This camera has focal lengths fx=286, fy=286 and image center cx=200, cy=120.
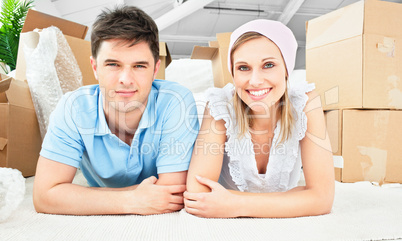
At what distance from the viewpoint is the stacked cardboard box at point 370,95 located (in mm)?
1305

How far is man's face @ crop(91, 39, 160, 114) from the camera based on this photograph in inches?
32.3

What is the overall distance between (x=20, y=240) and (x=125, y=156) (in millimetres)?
353

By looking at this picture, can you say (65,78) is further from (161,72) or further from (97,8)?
(97,8)

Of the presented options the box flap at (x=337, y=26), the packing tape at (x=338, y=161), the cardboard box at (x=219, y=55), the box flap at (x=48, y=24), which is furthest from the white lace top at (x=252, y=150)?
the box flap at (x=48, y=24)

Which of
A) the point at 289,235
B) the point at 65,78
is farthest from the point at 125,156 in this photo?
the point at 65,78

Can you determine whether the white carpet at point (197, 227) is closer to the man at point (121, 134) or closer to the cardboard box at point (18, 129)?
the man at point (121, 134)

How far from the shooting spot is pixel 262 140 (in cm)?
97

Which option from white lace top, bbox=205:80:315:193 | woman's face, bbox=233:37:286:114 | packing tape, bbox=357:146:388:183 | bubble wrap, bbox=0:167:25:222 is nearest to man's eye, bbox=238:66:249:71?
woman's face, bbox=233:37:286:114

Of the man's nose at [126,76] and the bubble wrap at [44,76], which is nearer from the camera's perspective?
the man's nose at [126,76]

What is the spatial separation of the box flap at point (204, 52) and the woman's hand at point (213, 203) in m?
1.14

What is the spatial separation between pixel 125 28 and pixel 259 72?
1.36 feet

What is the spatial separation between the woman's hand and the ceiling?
9.14ft

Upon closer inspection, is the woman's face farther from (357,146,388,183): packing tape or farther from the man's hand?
(357,146,388,183): packing tape

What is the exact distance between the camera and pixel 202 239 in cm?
61
